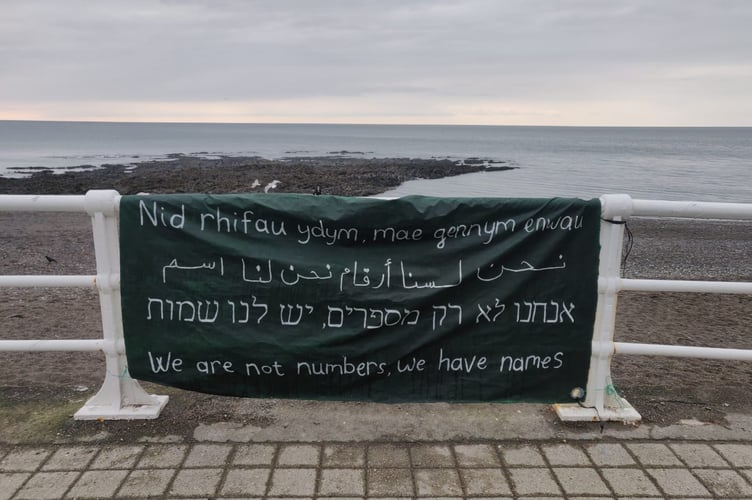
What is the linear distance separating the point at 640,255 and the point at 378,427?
11.3m

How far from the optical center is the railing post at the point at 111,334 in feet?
11.7

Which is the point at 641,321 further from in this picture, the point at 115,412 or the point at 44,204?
the point at 44,204

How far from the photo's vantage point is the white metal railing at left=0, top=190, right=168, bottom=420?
140 inches

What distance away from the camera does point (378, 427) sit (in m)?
3.69

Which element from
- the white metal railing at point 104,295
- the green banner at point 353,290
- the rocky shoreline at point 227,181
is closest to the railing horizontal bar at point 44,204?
the white metal railing at point 104,295

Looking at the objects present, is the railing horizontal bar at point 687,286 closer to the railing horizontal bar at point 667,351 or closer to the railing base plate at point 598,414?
the railing horizontal bar at point 667,351

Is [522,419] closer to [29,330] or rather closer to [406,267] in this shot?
[406,267]

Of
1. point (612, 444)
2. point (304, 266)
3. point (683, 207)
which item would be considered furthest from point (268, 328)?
point (683, 207)

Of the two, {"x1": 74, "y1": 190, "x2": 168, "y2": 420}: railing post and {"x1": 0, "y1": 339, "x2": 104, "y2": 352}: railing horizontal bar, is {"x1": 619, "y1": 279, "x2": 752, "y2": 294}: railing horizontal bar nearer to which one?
{"x1": 74, "y1": 190, "x2": 168, "y2": 420}: railing post

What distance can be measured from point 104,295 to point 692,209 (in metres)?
3.92

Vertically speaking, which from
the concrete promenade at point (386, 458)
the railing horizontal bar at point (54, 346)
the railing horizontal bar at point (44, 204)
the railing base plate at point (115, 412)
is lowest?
the concrete promenade at point (386, 458)

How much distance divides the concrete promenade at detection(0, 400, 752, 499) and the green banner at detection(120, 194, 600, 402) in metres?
0.31

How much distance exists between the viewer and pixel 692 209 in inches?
144

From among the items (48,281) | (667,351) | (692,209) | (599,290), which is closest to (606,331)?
(599,290)
